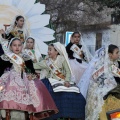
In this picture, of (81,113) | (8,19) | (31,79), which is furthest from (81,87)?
(8,19)

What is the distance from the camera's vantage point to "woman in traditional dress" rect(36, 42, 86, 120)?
7.22 meters

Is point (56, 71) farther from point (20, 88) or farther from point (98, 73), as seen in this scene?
point (20, 88)

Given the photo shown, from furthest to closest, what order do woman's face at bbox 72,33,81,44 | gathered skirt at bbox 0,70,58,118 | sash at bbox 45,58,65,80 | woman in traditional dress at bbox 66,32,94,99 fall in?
woman's face at bbox 72,33,81,44 → woman in traditional dress at bbox 66,32,94,99 → sash at bbox 45,58,65,80 → gathered skirt at bbox 0,70,58,118

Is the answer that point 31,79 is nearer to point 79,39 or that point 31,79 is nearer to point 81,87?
point 81,87

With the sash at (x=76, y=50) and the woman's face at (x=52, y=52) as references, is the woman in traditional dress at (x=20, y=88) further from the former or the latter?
the sash at (x=76, y=50)

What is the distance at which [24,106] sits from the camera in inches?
256

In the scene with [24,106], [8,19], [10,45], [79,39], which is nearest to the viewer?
[24,106]

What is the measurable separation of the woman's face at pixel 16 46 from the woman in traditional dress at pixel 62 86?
0.79 m

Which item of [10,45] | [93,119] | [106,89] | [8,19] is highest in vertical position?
[8,19]

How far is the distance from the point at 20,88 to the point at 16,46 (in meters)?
0.67

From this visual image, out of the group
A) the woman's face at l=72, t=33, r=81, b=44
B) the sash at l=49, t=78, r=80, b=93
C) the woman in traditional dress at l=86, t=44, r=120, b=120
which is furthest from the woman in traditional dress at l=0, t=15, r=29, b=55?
the woman in traditional dress at l=86, t=44, r=120, b=120

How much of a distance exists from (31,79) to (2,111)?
2.10 ft

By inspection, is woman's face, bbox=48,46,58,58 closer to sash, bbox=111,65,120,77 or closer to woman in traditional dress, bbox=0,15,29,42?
sash, bbox=111,65,120,77

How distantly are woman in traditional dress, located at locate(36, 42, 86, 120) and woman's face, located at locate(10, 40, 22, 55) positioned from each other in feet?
2.59
